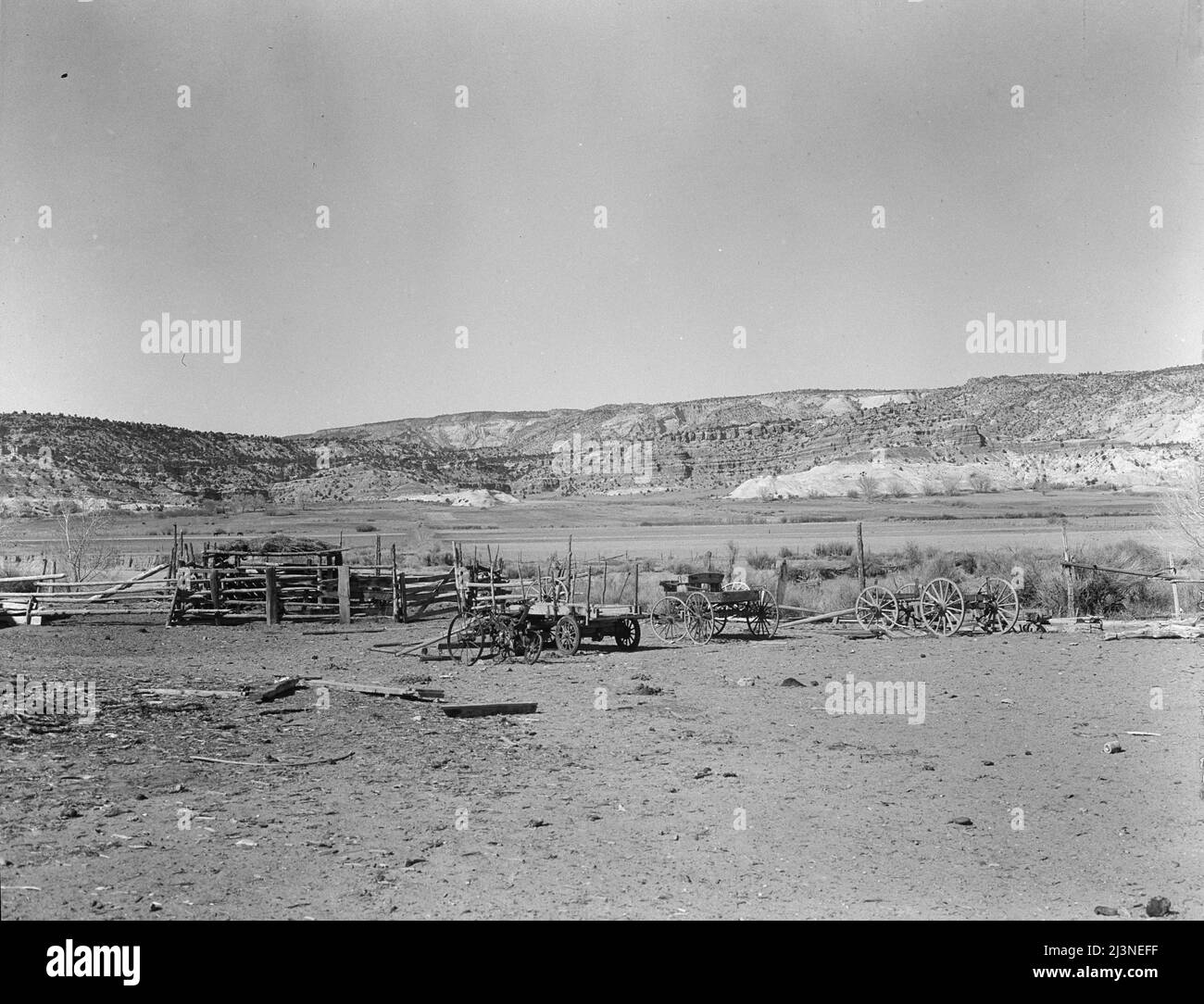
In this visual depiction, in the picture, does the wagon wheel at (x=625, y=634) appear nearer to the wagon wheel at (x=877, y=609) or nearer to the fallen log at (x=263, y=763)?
the wagon wheel at (x=877, y=609)

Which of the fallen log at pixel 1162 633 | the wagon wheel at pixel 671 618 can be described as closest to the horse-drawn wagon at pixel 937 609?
the fallen log at pixel 1162 633

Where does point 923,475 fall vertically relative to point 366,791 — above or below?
above

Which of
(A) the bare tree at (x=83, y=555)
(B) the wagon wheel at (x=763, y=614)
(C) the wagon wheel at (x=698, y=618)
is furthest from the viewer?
(A) the bare tree at (x=83, y=555)

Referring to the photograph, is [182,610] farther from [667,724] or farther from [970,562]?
[970,562]

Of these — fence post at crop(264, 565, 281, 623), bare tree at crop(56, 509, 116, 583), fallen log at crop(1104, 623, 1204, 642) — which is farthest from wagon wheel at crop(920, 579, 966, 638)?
bare tree at crop(56, 509, 116, 583)

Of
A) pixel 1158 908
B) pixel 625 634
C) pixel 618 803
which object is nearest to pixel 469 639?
pixel 625 634

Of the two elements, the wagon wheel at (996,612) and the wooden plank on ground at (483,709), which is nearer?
the wooden plank on ground at (483,709)

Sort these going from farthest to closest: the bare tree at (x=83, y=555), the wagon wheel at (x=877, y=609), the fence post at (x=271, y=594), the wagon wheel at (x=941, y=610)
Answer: the bare tree at (x=83, y=555), the fence post at (x=271, y=594), the wagon wheel at (x=877, y=609), the wagon wheel at (x=941, y=610)
